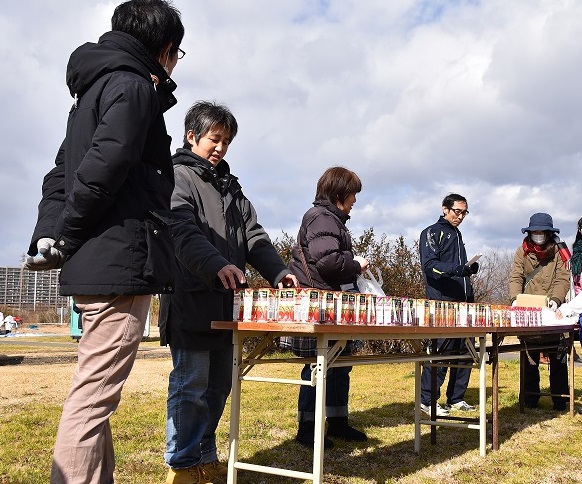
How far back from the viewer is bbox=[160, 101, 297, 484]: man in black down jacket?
129 inches

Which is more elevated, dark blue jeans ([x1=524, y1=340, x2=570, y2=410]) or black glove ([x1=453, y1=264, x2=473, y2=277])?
black glove ([x1=453, y1=264, x2=473, y2=277])

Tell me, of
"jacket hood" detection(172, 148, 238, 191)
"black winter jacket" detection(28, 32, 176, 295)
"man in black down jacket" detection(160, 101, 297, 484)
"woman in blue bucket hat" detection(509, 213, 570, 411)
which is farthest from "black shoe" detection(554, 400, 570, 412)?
"black winter jacket" detection(28, 32, 176, 295)

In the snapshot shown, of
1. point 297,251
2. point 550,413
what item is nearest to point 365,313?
point 297,251

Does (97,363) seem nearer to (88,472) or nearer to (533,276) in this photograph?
(88,472)

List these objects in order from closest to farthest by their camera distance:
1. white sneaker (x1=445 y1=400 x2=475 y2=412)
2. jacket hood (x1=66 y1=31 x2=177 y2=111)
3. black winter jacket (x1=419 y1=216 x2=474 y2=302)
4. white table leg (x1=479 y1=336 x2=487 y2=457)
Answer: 1. jacket hood (x1=66 y1=31 x2=177 y2=111)
2. white table leg (x1=479 y1=336 x2=487 y2=457)
3. black winter jacket (x1=419 y1=216 x2=474 y2=302)
4. white sneaker (x1=445 y1=400 x2=475 y2=412)

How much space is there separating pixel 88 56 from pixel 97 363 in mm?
1125

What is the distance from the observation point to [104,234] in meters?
2.35

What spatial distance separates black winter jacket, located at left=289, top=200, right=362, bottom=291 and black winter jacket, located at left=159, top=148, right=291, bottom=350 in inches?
28.0

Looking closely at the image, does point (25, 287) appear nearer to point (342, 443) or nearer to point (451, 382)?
point (451, 382)

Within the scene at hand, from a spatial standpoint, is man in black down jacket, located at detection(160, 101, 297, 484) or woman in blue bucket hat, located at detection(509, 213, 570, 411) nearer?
man in black down jacket, located at detection(160, 101, 297, 484)

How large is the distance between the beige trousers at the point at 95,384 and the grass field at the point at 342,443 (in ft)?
4.91

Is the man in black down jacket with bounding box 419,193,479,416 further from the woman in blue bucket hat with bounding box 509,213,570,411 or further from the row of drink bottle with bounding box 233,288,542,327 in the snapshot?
the row of drink bottle with bounding box 233,288,542,327

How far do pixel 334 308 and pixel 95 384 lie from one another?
1242 mm

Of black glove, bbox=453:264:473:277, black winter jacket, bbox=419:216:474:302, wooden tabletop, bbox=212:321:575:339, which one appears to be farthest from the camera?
black winter jacket, bbox=419:216:474:302
